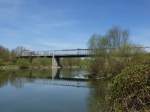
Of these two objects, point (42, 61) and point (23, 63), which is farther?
point (42, 61)

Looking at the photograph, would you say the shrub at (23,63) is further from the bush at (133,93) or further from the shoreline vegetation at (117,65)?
the bush at (133,93)

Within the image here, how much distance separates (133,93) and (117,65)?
4053 cm

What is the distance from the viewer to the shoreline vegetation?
5.52 metres

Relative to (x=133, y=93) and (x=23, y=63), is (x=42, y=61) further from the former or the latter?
(x=133, y=93)

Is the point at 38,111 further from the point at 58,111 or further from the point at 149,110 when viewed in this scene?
the point at 149,110

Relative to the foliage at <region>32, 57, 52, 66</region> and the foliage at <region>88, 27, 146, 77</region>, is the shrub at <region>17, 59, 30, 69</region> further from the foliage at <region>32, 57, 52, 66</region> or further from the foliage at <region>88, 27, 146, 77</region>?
the foliage at <region>88, 27, 146, 77</region>

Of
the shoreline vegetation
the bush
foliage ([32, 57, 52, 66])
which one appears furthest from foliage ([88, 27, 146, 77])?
foliage ([32, 57, 52, 66])

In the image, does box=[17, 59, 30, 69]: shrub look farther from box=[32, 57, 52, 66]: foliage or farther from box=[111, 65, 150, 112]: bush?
box=[111, 65, 150, 112]: bush

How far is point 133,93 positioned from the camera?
5.54m

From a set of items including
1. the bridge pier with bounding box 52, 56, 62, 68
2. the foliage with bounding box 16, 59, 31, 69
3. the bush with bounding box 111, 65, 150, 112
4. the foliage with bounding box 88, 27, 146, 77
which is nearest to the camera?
the bush with bounding box 111, 65, 150, 112

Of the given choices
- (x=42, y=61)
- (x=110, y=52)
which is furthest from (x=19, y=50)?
(x=110, y=52)

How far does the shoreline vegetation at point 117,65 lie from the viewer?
5.52 m

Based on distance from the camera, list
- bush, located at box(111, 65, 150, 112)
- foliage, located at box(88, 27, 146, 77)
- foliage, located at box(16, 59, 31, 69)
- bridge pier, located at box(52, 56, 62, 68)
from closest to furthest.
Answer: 1. bush, located at box(111, 65, 150, 112)
2. foliage, located at box(88, 27, 146, 77)
3. foliage, located at box(16, 59, 31, 69)
4. bridge pier, located at box(52, 56, 62, 68)

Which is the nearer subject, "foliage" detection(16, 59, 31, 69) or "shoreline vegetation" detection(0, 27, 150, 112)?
"shoreline vegetation" detection(0, 27, 150, 112)
